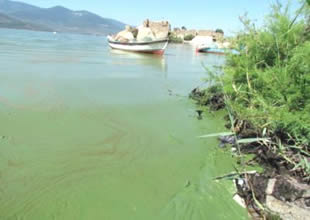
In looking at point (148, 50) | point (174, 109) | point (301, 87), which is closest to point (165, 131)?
point (174, 109)

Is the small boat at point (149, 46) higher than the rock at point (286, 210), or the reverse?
the small boat at point (149, 46)

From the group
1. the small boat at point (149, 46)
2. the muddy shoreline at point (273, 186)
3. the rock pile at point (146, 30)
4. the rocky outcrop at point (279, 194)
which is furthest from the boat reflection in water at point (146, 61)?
the rock pile at point (146, 30)

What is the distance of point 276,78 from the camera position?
231 centimetres

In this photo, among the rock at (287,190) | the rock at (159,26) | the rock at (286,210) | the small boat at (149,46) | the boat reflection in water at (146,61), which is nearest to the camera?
the rock at (286,210)

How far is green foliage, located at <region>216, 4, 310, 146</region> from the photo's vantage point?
2.08 metres

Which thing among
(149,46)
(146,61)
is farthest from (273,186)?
(149,46)

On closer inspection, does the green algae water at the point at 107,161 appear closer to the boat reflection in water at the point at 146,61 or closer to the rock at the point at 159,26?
the boat reflection in water at the point at 146,61

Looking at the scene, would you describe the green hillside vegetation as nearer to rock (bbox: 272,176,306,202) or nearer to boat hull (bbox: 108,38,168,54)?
rock (bbox: 272,176,306,202)

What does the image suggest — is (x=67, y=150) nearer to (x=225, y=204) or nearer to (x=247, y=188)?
(x=225, y=204)

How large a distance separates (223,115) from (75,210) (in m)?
2.69

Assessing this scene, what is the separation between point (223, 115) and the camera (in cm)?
359

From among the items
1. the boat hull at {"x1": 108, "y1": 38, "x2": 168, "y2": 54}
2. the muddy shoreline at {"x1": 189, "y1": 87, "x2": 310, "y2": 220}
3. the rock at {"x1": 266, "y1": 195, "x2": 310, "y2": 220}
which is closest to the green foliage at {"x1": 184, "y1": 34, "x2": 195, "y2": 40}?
the boat hull at {"x1": 108, "y1": 38, "x2": 168, "y2": 54}

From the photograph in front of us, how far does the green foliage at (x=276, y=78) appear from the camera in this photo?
2.08m

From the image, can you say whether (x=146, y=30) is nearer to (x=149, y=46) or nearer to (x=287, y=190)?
(x=149, y=46)
